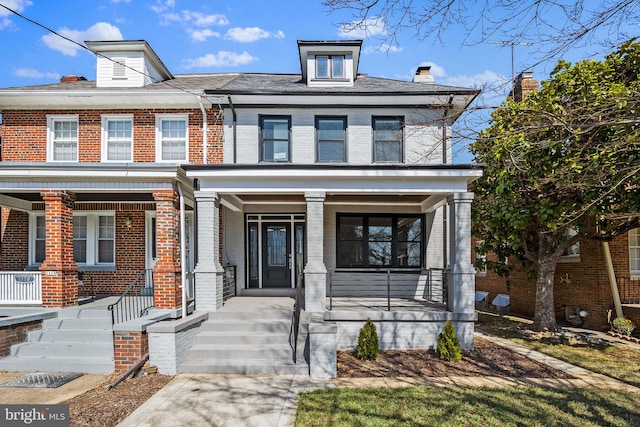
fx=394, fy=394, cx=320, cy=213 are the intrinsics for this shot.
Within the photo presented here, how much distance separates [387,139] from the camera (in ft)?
38.2

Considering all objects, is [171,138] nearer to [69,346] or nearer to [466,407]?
[69,346]

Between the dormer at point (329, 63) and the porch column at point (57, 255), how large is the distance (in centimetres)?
754

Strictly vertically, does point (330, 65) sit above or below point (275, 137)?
above

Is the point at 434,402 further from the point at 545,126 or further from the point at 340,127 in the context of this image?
the point at 340,127

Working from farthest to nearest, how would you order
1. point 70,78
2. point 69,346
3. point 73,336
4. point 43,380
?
point 70,78 < point 73,336 < point 69,346 < point 43,380

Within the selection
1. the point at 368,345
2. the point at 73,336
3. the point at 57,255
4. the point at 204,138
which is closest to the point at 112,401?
the point at 73,336

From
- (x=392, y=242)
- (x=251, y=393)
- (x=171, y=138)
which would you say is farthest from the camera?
(x=392, y=242)

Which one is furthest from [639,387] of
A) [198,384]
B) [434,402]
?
[198,384]

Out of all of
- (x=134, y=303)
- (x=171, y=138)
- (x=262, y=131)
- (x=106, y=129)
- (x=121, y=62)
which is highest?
(x=121, y=62)

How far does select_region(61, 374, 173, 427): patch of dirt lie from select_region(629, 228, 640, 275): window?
12.9 m

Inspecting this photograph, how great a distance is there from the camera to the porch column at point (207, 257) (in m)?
8.88

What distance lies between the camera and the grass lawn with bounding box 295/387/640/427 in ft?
16.3

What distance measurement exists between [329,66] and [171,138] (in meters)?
5.32

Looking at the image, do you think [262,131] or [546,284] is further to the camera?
[262,131]
